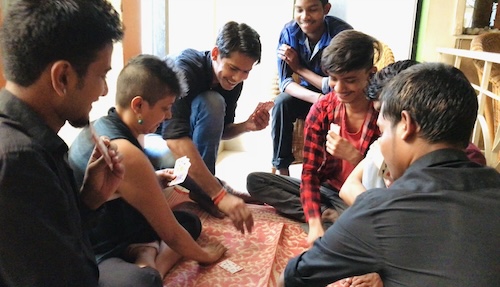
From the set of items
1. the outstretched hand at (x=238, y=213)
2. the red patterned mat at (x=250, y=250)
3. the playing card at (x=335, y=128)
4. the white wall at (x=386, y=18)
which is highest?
the white wall at (x=386, y=18)

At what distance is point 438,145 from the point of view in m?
0.87

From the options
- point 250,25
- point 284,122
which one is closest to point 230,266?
point 284,122

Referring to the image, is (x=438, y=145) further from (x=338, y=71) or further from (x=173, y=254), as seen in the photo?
(x=173, y=254)

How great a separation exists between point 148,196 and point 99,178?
0.26m

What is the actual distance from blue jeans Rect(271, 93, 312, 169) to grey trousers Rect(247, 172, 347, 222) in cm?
41

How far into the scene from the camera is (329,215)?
1826mm

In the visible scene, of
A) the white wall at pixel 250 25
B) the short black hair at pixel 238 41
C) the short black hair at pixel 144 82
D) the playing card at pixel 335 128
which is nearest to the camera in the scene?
the short black hair at pixel 144 82

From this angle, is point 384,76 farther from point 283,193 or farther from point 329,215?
point 283,193

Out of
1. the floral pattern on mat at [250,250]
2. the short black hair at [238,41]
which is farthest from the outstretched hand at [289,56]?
the floral pattern on mat at [250,250]

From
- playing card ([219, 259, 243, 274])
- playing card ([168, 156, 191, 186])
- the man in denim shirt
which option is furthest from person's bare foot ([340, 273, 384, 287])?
the man in denim shirt

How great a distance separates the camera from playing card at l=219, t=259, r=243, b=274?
152 centimetres

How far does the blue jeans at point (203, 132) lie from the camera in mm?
1890

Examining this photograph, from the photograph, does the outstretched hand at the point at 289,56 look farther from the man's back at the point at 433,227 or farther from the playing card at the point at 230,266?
the man's back at the point at 433,227

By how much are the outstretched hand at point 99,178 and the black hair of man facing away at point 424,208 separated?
0.51m
